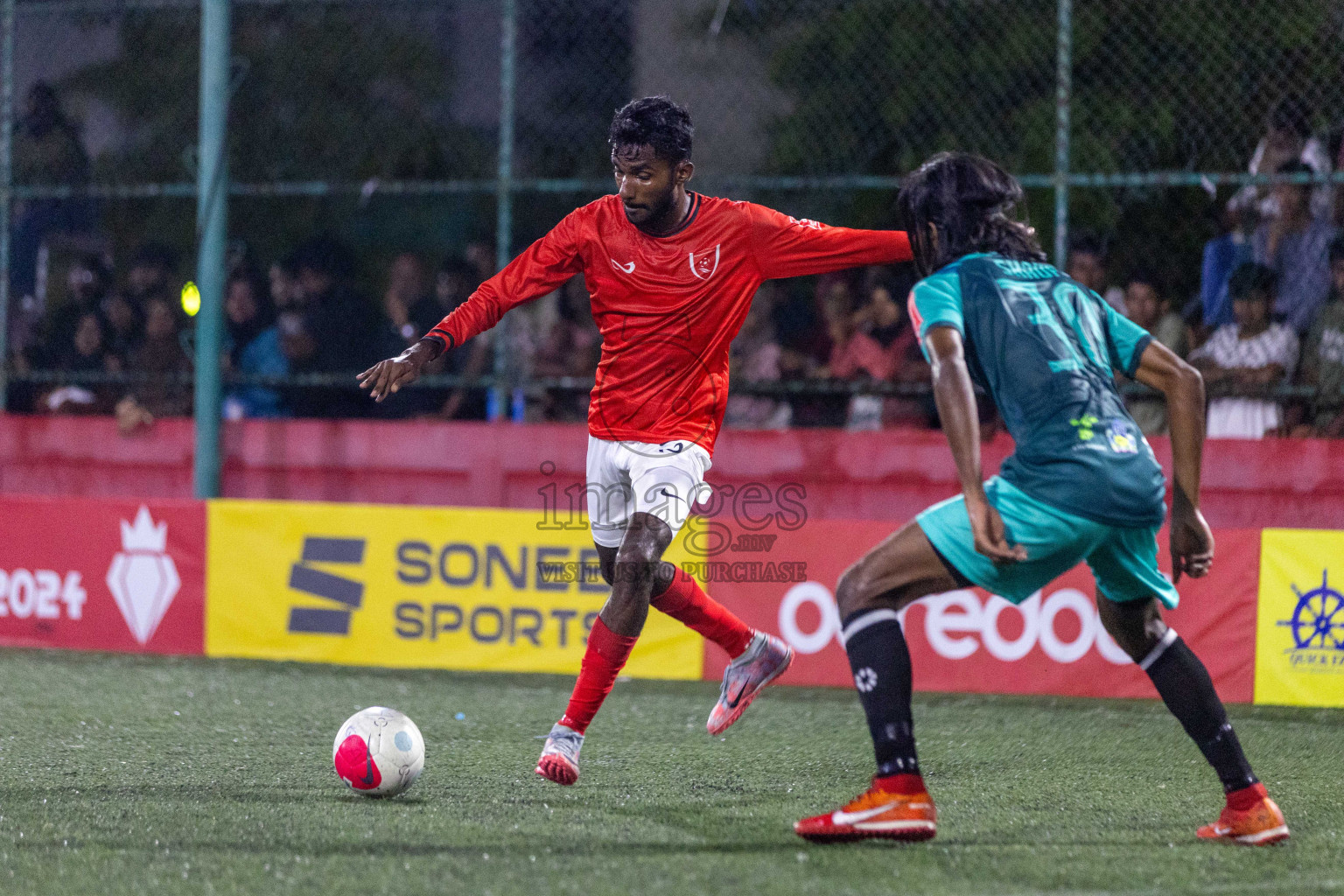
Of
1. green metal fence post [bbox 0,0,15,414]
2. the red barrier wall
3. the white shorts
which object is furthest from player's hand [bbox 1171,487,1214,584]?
green metal fence post [bbox 0,0,15,414]

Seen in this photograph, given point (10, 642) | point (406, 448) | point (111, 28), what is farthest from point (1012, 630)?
point (111, 28)

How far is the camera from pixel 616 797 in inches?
201

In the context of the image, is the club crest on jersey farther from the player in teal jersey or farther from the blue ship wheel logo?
the blue ship wheel logo

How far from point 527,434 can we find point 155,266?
3.51 meters

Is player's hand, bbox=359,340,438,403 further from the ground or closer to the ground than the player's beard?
closer to the ground

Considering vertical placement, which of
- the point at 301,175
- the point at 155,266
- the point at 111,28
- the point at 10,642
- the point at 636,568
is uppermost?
the point at 111,28

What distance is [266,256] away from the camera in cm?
1274

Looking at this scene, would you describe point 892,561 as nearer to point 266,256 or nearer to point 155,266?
point 155,266

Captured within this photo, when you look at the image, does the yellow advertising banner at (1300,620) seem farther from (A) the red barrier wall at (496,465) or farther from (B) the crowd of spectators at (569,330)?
(B) the crowd of spectators at (569,330)

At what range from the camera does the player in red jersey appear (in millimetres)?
5324

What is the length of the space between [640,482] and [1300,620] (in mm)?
3913

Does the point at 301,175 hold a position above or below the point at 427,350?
above

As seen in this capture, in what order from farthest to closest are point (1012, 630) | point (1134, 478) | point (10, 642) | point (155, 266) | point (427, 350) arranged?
Result: point (155, 266), point (10, 642), point (1012, 630), point (427, 350), point (1134, 478)

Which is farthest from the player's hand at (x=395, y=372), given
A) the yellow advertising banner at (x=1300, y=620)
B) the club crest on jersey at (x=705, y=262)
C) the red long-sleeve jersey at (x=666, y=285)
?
the yellow advertising banner at (x=1300, y=620)
